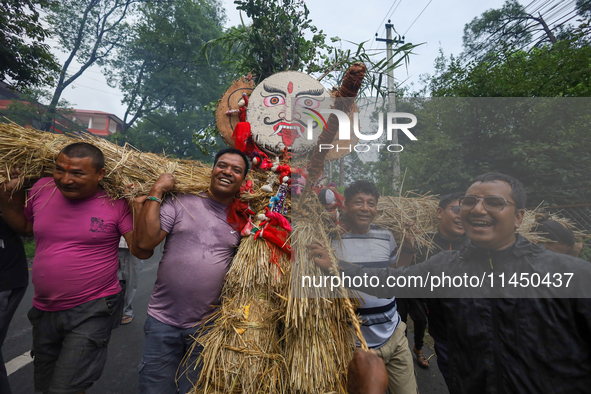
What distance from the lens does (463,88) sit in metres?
3.58

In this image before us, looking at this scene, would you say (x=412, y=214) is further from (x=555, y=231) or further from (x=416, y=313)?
(x=416, y=313)

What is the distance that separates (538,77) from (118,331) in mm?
6852

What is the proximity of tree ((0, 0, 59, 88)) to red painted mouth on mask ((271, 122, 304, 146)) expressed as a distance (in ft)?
29.3

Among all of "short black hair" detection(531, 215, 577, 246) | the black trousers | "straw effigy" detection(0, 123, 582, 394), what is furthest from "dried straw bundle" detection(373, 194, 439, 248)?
the black trousers

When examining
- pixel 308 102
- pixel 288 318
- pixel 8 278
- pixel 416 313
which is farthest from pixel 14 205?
pixel 416 313

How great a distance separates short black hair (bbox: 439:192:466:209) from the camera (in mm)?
1282

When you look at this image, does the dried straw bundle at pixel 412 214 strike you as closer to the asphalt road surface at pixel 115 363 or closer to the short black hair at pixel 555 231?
the short black hair at pixel 555 231

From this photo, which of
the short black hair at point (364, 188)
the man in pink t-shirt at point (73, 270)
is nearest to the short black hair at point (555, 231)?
the short black hair at point (364, 188)

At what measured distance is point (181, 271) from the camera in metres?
1.66

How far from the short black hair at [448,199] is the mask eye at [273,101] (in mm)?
1353

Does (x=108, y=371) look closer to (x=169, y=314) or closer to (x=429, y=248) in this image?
(x=169, y=314)

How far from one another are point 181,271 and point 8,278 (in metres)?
1.46

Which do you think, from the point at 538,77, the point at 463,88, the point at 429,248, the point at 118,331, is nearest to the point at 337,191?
the point at 429,248

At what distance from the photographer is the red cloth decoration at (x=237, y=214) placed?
1775mm
